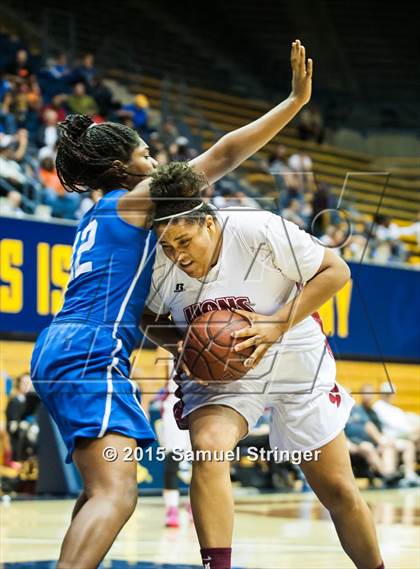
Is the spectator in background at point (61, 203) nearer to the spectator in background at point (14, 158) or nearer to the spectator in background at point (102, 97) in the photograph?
the spectator in background at point (14, 158)

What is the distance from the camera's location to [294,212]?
14.7m

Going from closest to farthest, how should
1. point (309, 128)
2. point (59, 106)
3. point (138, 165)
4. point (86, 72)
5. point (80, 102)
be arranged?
1. point (138, 165)
2. point (59, 106)
3. point (80, 102)
4. point (86, 72)
5. point (309, 128)

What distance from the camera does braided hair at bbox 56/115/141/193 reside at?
3.87 meters

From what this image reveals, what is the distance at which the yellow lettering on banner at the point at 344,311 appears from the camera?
1368 cm

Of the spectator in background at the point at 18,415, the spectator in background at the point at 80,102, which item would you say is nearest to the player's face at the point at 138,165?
the spectator in background at the point at 18,415

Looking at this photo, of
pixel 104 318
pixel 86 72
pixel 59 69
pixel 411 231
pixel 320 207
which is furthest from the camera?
pixel 411 231

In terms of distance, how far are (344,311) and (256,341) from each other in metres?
9.89

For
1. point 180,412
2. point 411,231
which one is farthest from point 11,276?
point 411,231

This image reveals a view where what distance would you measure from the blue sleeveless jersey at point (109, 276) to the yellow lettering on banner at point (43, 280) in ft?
23.4

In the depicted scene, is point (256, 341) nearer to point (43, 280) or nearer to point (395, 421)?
point (43, 280)

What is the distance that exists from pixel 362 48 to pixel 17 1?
9.08 meters

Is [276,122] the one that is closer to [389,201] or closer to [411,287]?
[411,287]

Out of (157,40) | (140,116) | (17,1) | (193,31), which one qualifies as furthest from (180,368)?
(193,31)

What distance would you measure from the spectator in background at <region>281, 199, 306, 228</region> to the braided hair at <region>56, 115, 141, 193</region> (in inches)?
410
